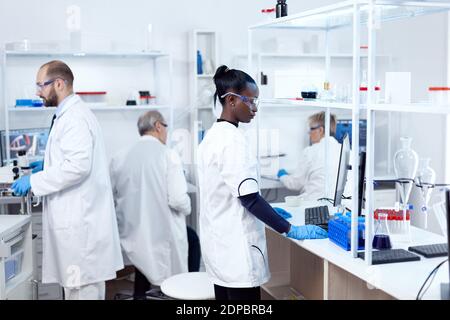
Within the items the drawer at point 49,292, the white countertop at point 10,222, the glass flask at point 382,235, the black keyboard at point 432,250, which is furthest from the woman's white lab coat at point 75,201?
the black keyboard at point 432,250

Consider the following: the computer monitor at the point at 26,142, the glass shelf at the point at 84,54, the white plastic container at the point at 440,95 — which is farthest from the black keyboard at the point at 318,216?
the computer monitor at the point at 26,142

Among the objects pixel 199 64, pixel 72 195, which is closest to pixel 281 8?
pixel 72 195

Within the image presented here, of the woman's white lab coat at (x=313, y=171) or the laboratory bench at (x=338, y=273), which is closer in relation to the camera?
the laboratory bench at (x=338, y=273)

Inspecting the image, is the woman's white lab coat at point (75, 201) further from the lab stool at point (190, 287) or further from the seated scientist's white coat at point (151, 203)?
the lab stool at point (190, 287)

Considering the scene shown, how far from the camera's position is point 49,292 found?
3.97 m

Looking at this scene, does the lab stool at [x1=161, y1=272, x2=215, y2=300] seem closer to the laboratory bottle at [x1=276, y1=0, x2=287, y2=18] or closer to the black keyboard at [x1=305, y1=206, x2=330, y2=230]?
the black keyboard at [x1=305, y1=206, x2=330, y2=230]

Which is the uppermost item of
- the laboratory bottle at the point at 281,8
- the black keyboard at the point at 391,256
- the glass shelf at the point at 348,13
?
the laboratory bottle at the point at 281,8

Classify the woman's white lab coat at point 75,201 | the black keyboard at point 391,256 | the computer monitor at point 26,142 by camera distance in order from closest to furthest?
the black keyboard at point 391,256 → the woman's white lab coat at point 75,201 → the computer monitor at point 26,142

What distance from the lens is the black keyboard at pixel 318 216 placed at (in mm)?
2630

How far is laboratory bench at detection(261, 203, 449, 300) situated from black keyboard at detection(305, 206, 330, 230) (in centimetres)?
5

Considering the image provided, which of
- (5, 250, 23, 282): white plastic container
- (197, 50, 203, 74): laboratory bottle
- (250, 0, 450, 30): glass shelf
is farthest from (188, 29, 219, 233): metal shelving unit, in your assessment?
(5, 250, 23, 282): white plastic container

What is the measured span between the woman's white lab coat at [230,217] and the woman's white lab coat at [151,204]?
4.03 feet

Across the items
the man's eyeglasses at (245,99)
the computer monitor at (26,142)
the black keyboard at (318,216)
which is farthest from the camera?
the computer monitor at (26,142)

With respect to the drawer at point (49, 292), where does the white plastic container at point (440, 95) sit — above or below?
above
